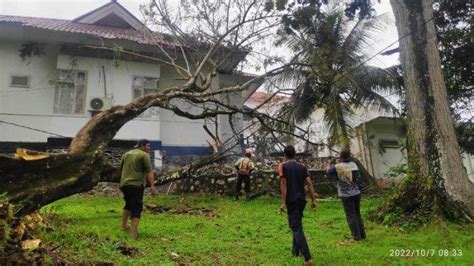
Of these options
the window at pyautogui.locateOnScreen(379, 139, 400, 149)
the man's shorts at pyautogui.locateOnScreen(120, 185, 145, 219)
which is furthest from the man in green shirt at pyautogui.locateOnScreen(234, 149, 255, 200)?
the window at pyautogui.locateOnScreen(379, 139, 400, 149)

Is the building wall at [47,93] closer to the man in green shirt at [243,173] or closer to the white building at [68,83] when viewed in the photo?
the white building at [68,83]

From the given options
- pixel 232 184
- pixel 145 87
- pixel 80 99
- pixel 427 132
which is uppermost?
pixel 145 87

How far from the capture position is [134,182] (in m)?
6.08

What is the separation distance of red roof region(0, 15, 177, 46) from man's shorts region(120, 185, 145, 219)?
703 centimetres

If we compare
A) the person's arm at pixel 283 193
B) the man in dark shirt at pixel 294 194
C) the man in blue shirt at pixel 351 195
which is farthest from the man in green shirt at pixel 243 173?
the person's arm at pixel 283 193

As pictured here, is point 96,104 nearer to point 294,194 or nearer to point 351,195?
point 351,195

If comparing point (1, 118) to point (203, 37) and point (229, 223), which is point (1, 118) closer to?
point (203, 37)

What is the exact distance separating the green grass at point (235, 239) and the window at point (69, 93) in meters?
5.74

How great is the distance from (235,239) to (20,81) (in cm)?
1118

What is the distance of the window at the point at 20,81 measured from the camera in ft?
44.7

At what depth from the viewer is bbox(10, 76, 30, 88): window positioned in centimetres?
1362

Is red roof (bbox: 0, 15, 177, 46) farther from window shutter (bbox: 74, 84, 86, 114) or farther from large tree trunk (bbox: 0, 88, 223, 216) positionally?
large tree trunk (bbox: 0, 88, 223, 216)

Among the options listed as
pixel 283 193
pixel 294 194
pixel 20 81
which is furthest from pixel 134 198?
pixel 20 81

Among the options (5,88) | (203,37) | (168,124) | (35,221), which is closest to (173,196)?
(168,124)
